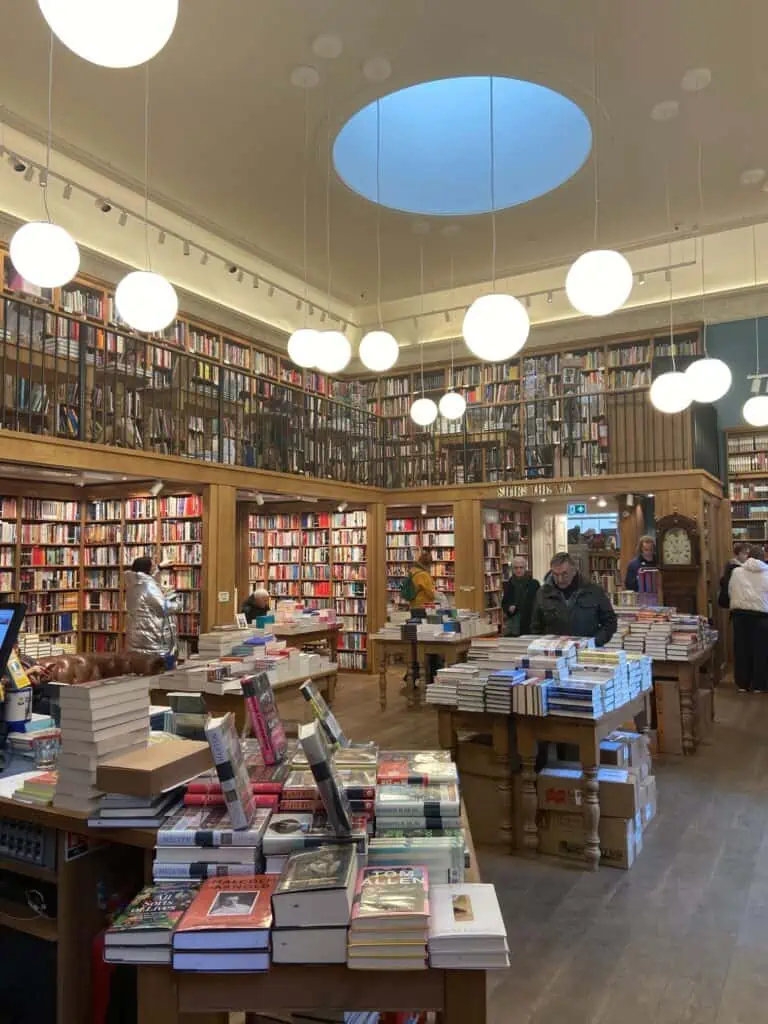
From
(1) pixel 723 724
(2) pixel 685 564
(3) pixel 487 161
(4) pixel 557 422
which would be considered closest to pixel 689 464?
(2) pixel 685 564

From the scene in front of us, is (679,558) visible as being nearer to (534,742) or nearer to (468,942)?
(534,742)

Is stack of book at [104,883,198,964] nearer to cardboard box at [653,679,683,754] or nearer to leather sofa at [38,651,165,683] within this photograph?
leather sofa at [38,651,165,683]

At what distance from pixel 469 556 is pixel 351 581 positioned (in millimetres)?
1803

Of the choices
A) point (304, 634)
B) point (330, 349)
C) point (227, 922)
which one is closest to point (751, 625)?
point (304, 634)

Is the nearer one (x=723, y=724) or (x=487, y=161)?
(x=723, y=724)

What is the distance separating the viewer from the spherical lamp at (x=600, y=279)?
4.19m

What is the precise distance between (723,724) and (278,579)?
21.7 feet

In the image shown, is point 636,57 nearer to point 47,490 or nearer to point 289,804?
point 289,804

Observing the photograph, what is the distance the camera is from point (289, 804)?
1920 millimetres

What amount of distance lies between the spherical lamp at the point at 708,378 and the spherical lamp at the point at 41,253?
5411 mm

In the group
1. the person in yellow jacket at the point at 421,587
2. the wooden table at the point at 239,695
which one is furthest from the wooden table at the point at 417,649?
the wooden table at the point at 239,695

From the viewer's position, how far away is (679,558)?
352 inches

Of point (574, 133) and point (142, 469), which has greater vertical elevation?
point (574, 133)

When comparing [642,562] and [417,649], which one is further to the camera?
[642,562]
